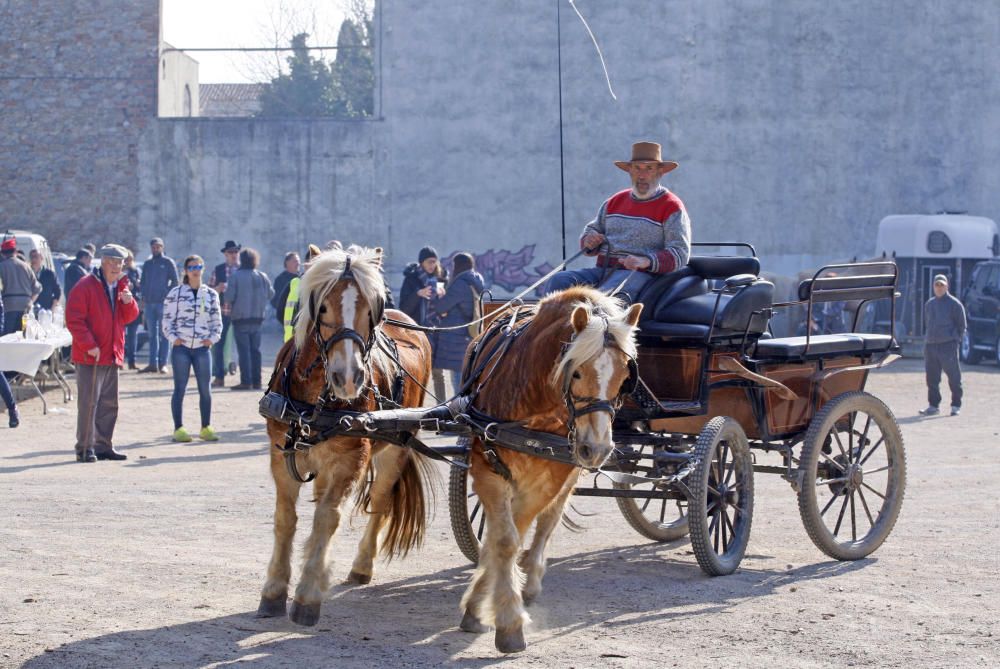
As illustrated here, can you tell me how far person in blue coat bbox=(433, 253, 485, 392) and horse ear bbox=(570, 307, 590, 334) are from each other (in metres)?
8.16

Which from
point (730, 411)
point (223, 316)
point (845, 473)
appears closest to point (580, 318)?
point (730, 411)

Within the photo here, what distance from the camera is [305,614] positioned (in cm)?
625

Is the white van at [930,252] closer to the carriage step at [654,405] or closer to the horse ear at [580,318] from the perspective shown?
the carriage step at [654,405]

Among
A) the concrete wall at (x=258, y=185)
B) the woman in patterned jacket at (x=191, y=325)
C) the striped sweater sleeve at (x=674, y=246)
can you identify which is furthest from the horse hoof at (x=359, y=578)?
the concrete wall at (x=258, y=185)

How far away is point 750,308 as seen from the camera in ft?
25.6

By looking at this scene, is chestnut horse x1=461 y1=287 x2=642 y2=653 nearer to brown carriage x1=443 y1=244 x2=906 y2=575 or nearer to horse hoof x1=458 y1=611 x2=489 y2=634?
horse hoof x1=458 y1=611 x2=489 y2=634

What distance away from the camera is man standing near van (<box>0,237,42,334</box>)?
1747cm

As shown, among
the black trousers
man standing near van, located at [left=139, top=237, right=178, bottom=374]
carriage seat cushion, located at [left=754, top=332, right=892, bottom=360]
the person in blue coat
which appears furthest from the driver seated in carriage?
man standing near van, located at [left=139, top=237, right=178, bottom=374]

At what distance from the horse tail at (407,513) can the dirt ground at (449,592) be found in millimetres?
227

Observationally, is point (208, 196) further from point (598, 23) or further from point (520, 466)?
point (520, 466)

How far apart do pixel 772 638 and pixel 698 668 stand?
659 mm

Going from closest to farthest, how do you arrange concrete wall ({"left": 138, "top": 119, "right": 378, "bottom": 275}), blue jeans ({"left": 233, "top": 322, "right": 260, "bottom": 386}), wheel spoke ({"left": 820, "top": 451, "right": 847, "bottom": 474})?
wheel spoke ({"left": 820, "top": 451, "right": 847, "bottom": 474}) < blue jeans ({"left": 233, "top": 322, "right": 260, "bottom": 386}) < concrete wall ({"left": 138, "top": 119, "right": 378, "bottom": 275})

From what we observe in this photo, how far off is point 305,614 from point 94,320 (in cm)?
656

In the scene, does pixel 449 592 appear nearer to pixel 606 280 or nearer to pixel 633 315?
pixel 606 280
